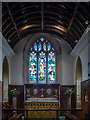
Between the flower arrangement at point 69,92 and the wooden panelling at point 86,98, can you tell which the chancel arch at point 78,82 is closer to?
the flower arrangement at point 69,92

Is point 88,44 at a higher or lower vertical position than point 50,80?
higher

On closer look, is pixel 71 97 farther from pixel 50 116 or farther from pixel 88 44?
pixel 88 44

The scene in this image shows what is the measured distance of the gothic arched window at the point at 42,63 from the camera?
17.2 metres

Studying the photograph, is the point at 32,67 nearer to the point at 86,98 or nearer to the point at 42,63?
the point at 42,63

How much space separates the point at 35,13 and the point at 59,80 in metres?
5.73

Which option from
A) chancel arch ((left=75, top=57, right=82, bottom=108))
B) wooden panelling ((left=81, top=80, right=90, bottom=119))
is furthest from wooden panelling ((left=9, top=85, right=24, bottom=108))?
wooden panelling ((left=81, top=80, right=90, bottom=119))

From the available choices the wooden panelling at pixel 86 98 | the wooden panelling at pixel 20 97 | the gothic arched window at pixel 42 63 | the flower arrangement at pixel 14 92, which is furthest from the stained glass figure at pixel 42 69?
the wooden panelling at pixel 86 98

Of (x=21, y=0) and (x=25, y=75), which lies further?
(x=25, y=75)

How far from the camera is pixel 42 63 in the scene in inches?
686

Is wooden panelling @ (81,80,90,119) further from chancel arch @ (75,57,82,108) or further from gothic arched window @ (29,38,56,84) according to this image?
gothic arched window @ (29,38,56,84)

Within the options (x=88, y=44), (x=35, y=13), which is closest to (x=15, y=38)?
(x=35, y=13)

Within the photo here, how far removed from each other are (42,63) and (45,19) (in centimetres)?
398

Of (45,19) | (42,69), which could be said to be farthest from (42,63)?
(45,19)

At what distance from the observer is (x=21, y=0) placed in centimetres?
1058
